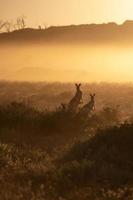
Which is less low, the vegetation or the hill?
the hill

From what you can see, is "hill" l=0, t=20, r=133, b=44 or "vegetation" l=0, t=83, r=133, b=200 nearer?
"vegetation" l=0, t=83, r=133, b=200

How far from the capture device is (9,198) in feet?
40.6

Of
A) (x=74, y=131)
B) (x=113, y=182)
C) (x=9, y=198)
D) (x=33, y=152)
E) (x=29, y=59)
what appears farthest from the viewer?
(x=29, y=59)

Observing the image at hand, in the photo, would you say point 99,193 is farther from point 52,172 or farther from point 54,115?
point 54,115

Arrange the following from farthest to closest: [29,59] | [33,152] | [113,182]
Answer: [29,59], [33,152], [113,182]

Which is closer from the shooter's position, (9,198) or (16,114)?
(9,198)

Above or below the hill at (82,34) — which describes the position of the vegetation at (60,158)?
below

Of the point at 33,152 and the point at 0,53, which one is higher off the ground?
the point at 0,53

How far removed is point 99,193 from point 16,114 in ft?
28.2

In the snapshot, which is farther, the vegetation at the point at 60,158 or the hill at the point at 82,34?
the hill at the point at 82,34

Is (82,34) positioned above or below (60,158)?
above

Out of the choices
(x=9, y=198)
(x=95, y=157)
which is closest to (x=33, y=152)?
(x=95, y=157)

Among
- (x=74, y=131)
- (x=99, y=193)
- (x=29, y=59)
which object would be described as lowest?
(x=99, y=193)

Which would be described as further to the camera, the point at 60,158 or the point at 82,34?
the point at 82,34
